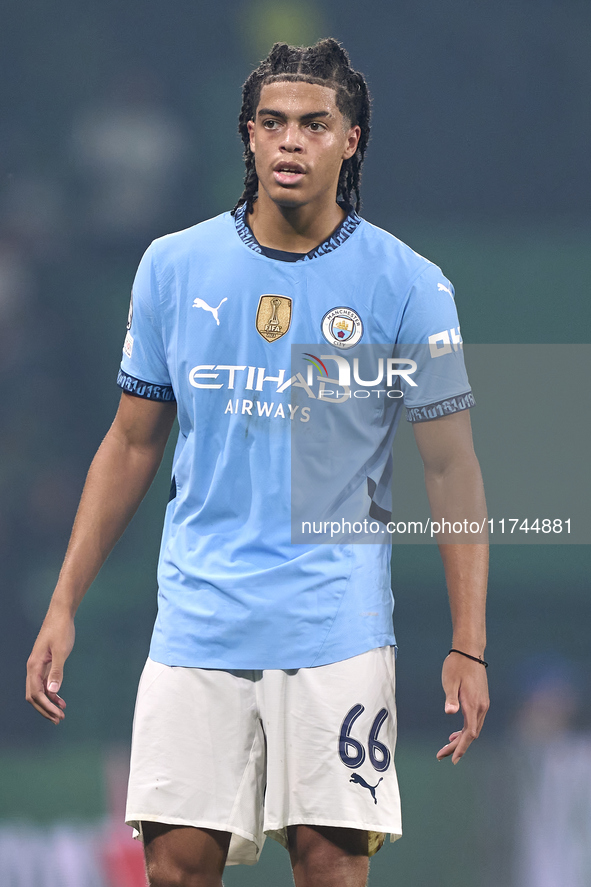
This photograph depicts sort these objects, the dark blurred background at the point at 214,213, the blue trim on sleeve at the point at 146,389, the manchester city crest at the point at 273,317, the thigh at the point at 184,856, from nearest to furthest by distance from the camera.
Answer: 1. the thigh at the point at 184,856
2. the manchester city crest at the point at 273,317
3. the blue trim on sleeve at the point at 146,389
4. the dark blurred background at the point at 214,213

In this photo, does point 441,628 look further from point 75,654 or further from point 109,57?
point 109,57

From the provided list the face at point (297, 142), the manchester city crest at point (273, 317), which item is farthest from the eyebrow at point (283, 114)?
the manchester city crest at point (273, 317)

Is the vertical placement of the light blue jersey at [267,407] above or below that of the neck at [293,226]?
below

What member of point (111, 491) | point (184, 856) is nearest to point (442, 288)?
point (111, 491)

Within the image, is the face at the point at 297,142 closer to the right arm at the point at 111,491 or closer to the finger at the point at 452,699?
the right arm at the point at 111,491

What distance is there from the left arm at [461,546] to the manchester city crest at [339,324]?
232 mm

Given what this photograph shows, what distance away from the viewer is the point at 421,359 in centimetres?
233

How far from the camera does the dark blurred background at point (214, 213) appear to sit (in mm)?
3332

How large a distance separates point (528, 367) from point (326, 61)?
3.86 feet

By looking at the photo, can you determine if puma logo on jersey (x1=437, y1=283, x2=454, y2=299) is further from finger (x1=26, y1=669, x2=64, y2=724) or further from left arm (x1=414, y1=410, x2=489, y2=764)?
finger (x1=26, y1=669, x2=64, y2=724)

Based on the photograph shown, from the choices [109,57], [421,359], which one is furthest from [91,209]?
[421,359]

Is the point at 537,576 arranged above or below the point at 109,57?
below

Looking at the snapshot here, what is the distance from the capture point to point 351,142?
2469 mm

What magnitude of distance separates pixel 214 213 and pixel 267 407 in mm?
1286
